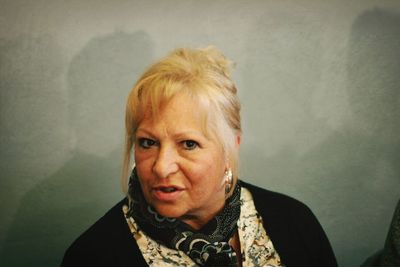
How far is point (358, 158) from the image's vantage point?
1.96m

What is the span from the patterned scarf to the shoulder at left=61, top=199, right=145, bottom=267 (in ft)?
0.22

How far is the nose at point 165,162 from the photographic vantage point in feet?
3.63

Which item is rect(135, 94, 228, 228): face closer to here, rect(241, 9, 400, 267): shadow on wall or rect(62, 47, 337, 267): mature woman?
rect(62, 47, 337, 267): mature woman

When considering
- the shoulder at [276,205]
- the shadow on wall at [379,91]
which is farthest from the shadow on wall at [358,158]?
the shoulder at [276,205]

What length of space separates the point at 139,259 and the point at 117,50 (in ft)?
2.84

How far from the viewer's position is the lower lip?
3.80 feet

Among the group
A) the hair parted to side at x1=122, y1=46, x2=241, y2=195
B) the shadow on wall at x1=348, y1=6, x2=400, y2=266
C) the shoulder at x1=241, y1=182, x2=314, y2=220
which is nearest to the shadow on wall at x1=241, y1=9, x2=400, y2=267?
the shadow on wall at x1=348, y1=6, x2=400, y2=266

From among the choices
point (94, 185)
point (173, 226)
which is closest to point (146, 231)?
point (173, 226)

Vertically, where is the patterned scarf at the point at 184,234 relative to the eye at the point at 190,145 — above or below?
below

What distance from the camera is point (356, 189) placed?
6.56 ft

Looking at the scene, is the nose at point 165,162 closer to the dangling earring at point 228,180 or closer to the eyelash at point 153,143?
the eyelash at point 153,143

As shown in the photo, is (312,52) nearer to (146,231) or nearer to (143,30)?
(143,30)

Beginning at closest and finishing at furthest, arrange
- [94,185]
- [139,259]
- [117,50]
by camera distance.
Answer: [139,259], [117,50], [94,185]

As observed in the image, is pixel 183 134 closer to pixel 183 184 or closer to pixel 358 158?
pixel 183 184
